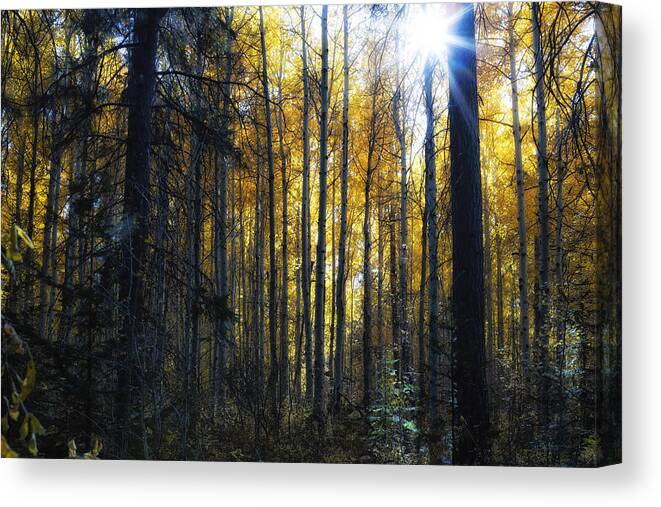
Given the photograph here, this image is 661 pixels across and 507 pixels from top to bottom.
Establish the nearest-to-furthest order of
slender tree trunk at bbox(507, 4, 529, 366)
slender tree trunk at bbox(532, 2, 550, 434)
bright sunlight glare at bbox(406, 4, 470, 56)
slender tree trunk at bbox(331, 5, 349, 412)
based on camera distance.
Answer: slender tree trunk at bbox(532, 2, 550, 434), slender tree trunk at bbox(507, 4, 529, 366), bright sunlight glare at bbox(406, 4, 470, 56), slender tree trunk at bbox(331, 5, 349, 412)

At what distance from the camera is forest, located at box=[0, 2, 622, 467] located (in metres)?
5.10

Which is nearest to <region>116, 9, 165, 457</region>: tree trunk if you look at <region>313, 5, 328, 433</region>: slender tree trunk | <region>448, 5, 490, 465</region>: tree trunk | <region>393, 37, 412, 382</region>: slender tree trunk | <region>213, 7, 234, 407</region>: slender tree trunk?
<region>213, 7, 234, 407</region>: slender tree trunk

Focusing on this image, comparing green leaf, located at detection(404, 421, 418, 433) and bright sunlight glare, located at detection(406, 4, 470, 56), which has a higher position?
bright sunlight glare, located at detection(406, 4, 470, 56)

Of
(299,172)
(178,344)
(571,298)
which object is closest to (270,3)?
(299,172)

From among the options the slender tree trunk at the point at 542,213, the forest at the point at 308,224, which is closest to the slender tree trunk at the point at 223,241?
the forest at the point at 308,224

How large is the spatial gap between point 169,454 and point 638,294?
140 inches

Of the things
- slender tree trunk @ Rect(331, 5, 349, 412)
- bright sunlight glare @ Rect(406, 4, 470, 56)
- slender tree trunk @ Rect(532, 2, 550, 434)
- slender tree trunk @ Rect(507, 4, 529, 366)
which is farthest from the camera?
slender tree trunk @ Rect(331, 5, 349, 412)

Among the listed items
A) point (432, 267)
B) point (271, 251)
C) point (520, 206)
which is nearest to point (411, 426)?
point (432, 267)

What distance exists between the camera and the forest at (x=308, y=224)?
201 inches

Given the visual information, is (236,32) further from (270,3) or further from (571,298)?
(571,298)

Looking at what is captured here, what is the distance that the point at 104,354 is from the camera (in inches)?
212

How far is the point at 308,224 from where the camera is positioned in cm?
548

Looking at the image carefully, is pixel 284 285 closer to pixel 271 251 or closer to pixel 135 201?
pixel 271 251

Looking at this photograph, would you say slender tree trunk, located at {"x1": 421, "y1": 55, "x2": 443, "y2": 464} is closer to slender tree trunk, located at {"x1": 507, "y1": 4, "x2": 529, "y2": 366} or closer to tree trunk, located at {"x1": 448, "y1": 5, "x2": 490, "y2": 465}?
tree trunk, located at {"x1": 448, "y1": 5, "x2": 490, "y2": 465}
